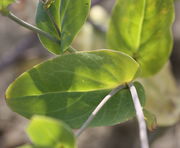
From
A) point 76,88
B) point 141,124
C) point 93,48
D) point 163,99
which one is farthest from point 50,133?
point 93,48

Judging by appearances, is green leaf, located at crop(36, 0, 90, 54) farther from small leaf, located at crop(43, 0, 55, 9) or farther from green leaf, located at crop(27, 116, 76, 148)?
green leaf, located at crop(27, 116, 76, 148)

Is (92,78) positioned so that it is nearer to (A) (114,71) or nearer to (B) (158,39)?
(A) (114,71)

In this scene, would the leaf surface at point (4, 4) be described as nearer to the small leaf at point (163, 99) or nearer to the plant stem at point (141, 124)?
the plant stem at point (141, 124)

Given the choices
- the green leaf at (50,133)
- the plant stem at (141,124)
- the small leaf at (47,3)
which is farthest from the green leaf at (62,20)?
the green leaf at (50,133)

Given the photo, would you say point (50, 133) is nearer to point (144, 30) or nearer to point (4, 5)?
point (4, 5)

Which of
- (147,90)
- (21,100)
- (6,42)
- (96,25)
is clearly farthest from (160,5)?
(6,42)

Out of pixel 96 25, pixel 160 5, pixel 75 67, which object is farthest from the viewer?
pixel 96 25
